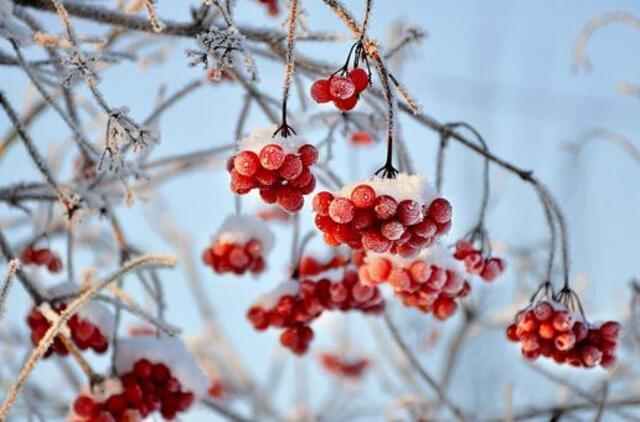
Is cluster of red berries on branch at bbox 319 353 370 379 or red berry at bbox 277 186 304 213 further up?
cluster of red berries on branch at bbox 319 353 370 379

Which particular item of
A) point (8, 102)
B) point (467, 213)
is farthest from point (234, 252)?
point (467, 213)

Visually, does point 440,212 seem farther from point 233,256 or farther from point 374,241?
point 233,256

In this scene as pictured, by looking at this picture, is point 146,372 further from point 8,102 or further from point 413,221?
point 413,221

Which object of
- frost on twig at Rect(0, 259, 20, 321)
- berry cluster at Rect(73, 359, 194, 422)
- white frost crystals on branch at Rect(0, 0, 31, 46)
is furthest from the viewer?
berry cluster at Rect(73, 359, 194, 422)

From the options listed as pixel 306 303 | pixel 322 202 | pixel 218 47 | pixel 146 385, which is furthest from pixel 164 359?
pixel 218 47

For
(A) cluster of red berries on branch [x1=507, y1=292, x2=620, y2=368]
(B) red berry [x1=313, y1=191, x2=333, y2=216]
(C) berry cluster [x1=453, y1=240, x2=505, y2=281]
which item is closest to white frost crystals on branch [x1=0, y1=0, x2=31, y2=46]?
(B) red berry [x1=313, y1=191, x2=333, y2=216]

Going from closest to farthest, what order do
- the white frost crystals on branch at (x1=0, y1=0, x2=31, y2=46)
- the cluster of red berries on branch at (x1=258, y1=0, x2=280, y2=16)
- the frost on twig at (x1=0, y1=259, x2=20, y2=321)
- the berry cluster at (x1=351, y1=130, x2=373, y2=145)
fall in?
1. the frost on twig at (x1=0, y1=259, x2=20, y2=321)
2. the white frost crystals on branch at (x1=0, y1=0, x2=31, y2=46)
3. the cluster of red berries on branch at (x1=258, y1=0, x2=280, y2=16)
4. the berry cluster at (x1=351, y1=130, x2=373, y2=145)

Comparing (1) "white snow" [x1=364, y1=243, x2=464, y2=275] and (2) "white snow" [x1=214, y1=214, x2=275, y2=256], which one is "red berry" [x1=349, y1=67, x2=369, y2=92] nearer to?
(1) "white snow" [x1=364, y1=243, x2=464, y2=275]

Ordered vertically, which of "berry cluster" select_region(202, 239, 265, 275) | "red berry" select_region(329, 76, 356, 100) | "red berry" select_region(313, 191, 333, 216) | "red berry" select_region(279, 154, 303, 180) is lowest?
"red berry" select_region(313, 191, 333, 216)
